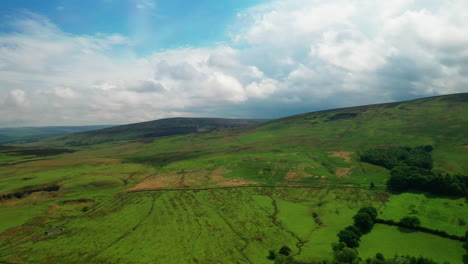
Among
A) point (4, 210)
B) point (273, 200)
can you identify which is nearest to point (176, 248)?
point (273, 200)

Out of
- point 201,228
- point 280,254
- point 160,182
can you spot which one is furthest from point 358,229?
point 160,182

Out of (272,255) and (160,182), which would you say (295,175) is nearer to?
(160,182)

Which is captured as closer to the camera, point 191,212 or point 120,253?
point 120,253

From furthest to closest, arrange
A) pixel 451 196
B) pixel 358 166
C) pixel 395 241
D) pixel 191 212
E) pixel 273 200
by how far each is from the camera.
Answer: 1. pixel 358 166
2. pixel 273 200
3. pixel 191 212
4. pixel 451 196
5. pixel 395 241

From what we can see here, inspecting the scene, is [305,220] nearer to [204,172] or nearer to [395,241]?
[395,241]

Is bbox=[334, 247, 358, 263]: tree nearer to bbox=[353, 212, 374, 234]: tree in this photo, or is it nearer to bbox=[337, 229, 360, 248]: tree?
bbox=[337, 229, 360, 248]: tree

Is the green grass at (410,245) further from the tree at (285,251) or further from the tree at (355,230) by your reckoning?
the tree at (285,251)
